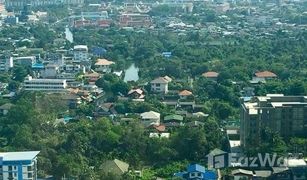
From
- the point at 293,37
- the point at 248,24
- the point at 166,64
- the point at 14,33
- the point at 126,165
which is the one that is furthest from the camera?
the point at 248,24

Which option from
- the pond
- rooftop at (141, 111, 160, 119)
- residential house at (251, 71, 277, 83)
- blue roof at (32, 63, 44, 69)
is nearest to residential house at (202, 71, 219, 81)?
residential house at (251, 71, 277, 83)

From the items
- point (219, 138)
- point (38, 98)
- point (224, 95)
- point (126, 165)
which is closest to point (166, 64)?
point (224, 95)

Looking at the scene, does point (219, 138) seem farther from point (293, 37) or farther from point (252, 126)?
point (293, 37)

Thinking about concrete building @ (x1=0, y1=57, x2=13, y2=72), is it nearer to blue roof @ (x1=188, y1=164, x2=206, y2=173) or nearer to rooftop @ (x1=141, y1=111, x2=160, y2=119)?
rooftop @ (x1=141, y1=111, x2=160, y2=119)

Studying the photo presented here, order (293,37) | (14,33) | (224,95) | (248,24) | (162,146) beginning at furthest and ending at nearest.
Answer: (248,24) → (14,33) → (293,37) → (224,95) → (162,146)

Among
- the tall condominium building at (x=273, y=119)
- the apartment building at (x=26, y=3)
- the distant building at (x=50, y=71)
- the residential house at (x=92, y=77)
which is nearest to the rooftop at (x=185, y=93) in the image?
the residential house at (x=92, y=77)

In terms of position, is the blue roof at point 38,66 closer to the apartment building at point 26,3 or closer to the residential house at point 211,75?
the residential house at point 211,75

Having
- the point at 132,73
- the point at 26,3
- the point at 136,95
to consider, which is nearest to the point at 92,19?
the point at 26,3

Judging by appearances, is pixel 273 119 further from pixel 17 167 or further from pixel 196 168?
pixel 17 167
